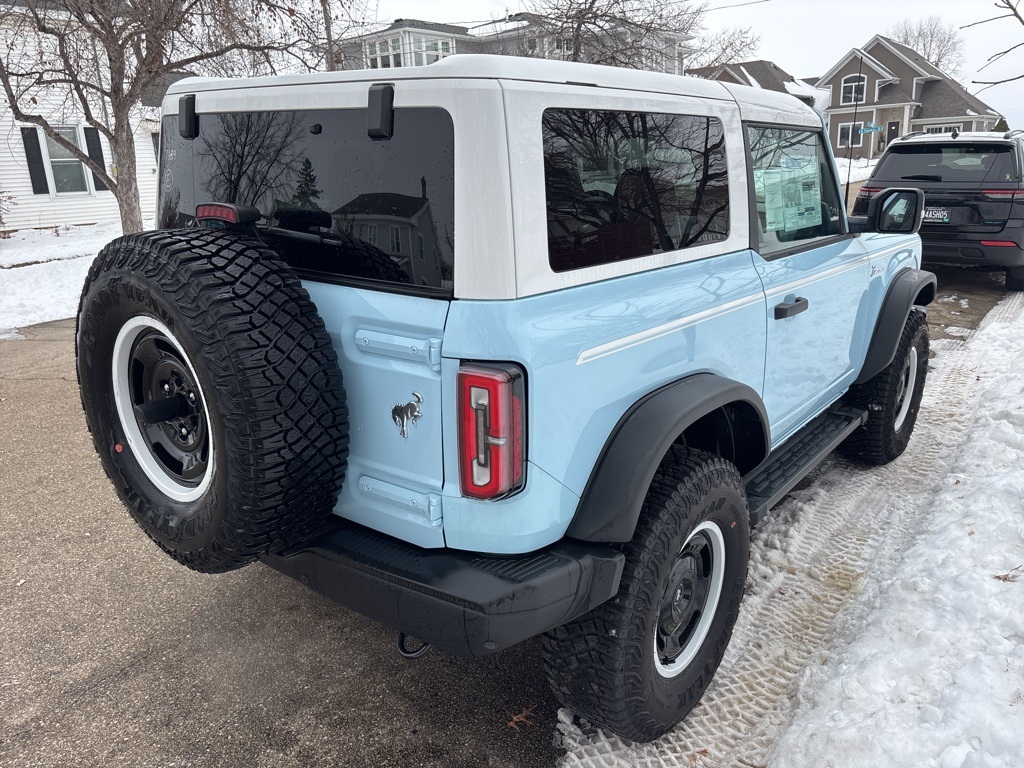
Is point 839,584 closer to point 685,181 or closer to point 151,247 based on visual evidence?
point 685,181

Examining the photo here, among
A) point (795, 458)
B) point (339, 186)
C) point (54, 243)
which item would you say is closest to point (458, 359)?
point (339, 186)

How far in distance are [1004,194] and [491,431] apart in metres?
8.57

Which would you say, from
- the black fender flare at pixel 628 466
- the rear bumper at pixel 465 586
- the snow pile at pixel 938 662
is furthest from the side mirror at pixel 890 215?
the rear bumper at pixel 465 586

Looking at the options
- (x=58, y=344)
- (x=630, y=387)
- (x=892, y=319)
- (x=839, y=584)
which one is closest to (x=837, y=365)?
(x=892, y=319)

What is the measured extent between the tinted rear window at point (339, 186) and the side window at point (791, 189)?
152 cm

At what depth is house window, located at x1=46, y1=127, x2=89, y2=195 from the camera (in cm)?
1767

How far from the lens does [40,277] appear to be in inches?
436

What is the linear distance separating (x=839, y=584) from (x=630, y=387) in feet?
5.96

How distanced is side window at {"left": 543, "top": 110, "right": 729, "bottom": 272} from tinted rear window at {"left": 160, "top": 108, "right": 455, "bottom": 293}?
1.01 ft

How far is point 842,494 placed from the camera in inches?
166

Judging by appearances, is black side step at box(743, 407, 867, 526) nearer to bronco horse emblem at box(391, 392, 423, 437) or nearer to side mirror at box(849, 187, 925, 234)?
side mirror at box(849, 187, 925, 234)

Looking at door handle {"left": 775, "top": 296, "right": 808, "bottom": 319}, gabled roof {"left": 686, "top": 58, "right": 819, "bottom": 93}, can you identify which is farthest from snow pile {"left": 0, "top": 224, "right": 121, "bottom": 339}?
gabled roof {"left": 686, "top": 58, "right": 819, "bottom": 93}

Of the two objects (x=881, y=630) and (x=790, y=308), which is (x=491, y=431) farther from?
(x=881, y=630)

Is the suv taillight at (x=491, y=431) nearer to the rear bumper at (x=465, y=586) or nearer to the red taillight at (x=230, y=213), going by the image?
the rear bumper at (x=465, y=586)
